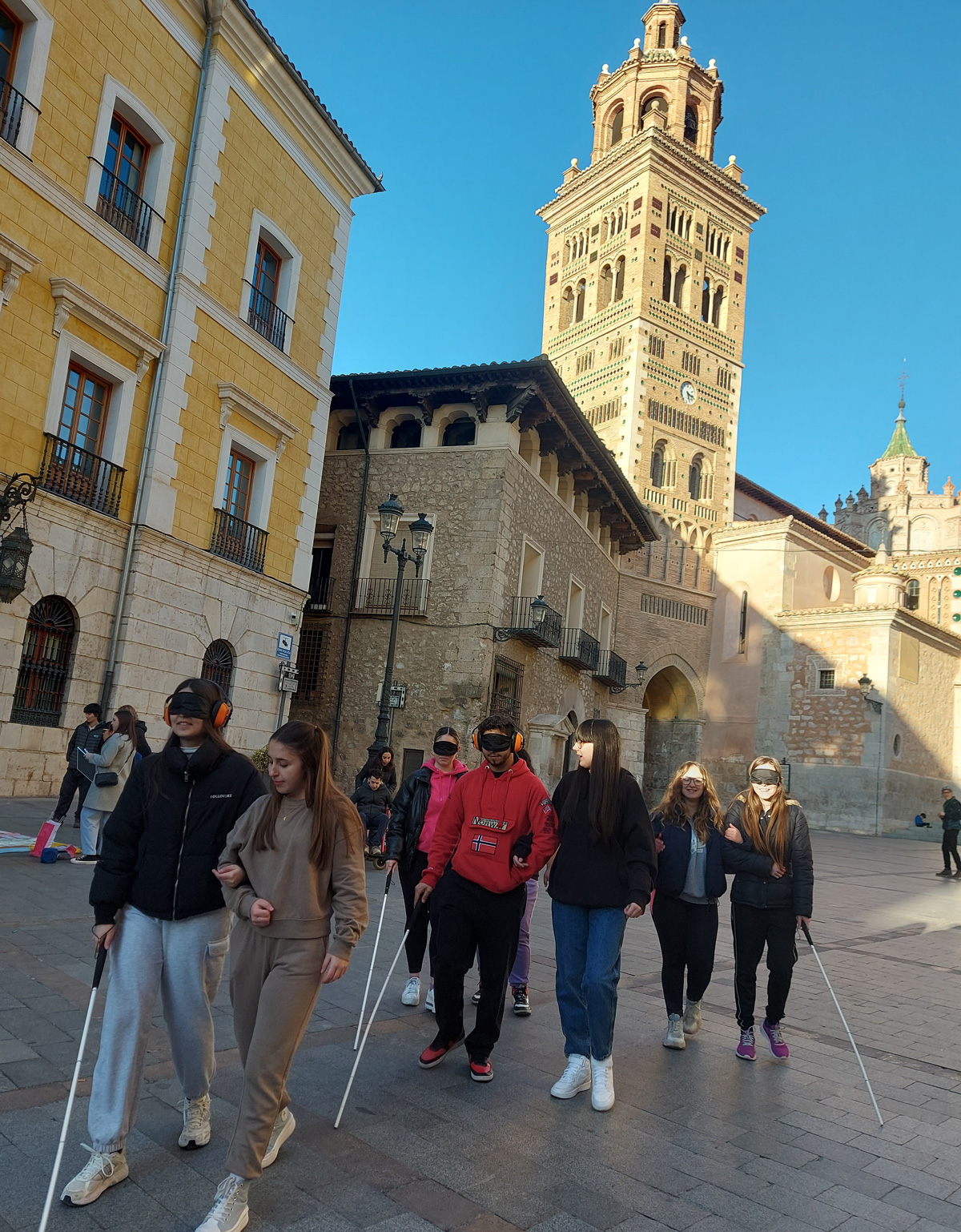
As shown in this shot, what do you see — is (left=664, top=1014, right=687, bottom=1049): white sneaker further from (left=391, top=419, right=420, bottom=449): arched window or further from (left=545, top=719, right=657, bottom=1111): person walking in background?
(left=391, top=419, right=420, bottom=449): arched window

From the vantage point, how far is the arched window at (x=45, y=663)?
11992 millimetres

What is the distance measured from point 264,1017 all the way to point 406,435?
20.2 m

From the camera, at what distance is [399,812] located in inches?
230

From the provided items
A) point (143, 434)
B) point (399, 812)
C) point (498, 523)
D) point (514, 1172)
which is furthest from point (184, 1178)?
point (498, 523)

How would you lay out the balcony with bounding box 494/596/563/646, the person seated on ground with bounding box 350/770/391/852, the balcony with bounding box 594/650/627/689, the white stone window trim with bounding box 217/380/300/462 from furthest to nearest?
1. the balcony with bounding box 594/650/627/689
2. the balcony with bounding box 494/596/563/646
3. the white stone window trim with bounding box 217/380/300/462
4. the person seated on ground with bounding box 350/770/391/852

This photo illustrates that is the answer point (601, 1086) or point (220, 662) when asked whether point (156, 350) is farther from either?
point (601, 1086)

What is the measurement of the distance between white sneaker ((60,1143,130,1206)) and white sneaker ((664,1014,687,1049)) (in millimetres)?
3224

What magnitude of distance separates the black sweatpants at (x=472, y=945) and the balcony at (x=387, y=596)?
15.6m

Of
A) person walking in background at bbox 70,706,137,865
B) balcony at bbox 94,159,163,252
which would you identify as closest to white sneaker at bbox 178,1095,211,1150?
person walking in background at bbox 70,706,137,865

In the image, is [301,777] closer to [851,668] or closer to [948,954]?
[948,954]

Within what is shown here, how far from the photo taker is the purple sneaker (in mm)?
5188

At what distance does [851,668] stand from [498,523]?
1964cm

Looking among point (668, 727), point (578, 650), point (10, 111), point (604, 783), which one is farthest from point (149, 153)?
point (668, 727)

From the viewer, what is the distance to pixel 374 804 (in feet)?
37.5
